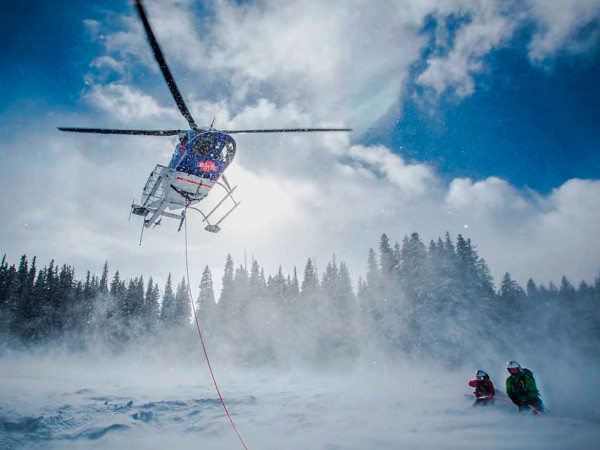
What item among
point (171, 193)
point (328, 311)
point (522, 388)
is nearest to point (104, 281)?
point (328, 311)

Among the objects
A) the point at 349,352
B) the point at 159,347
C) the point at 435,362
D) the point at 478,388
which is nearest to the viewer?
the point at 478,388

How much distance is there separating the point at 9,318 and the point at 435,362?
63.6 m

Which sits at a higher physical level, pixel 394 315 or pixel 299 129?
pixel 299 129

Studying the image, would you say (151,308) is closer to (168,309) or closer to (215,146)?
(168,309)

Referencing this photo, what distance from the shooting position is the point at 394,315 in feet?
114

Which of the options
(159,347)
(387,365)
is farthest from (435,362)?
(159,347)

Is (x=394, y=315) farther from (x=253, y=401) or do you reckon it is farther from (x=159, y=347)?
(x=159, y=347)

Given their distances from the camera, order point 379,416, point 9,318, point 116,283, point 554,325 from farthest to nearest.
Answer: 1. point 116,283
2. point 9,318
3. point 554,325
4. point 379,416

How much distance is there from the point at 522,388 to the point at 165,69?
14.3 m

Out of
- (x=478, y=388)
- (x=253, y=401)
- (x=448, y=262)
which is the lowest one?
(x=253, y=401)

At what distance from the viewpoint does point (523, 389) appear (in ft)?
28.5

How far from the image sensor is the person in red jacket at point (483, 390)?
9419 millimetres

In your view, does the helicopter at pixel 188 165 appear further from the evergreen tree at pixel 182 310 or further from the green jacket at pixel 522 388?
the evergreen tree at pixel 182 310

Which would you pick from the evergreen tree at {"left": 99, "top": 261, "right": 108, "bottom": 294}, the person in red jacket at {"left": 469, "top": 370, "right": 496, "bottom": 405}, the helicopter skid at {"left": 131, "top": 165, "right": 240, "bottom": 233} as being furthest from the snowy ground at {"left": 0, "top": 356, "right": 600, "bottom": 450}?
the evergreen tree at {"left": 99, "top": 261, "right": 108, "bottom": 294}
